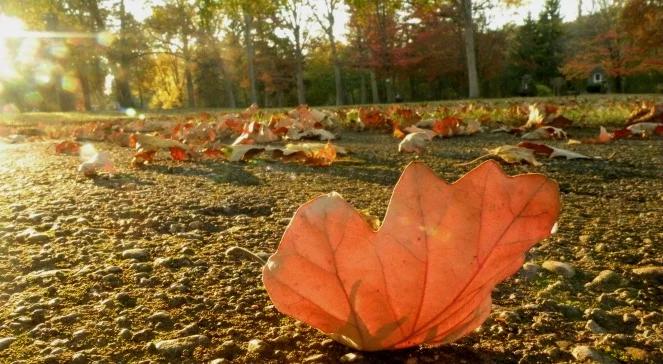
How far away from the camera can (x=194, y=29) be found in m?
35.7

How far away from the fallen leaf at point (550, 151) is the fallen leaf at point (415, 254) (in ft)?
6.78

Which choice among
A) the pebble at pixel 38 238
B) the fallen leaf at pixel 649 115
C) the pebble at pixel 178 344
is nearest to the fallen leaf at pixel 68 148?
the pebble at pixel 38 238

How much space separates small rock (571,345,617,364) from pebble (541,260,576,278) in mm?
304

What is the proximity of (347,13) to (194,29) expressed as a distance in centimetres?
959

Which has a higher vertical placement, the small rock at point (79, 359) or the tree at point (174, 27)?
the tree at point (174, 27)

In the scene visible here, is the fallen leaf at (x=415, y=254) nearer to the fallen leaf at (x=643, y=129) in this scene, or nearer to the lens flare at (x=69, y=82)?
the fallen leaf at (x=643, y=129)

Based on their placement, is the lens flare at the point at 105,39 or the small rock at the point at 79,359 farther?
the lens flare at the point at 105,39

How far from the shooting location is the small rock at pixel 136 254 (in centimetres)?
114

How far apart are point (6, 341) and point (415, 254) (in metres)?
0.56

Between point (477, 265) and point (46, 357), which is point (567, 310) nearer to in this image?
point (477, 265)

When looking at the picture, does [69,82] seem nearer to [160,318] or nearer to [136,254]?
[136,254]

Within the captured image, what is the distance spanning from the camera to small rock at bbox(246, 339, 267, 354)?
0.72 m

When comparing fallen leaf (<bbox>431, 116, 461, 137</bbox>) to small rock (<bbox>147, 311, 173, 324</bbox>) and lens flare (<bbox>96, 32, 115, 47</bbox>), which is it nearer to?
small rock (<bbox>147, 311, 173, 324</bbox>)

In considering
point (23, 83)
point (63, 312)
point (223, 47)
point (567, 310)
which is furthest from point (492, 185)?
point (23, 83)
